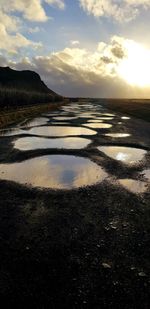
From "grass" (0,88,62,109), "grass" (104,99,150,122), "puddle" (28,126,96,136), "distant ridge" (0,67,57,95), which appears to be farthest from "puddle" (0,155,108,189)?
"distant ridge" (0,67,57,95)

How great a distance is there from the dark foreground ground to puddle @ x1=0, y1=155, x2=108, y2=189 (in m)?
0.74

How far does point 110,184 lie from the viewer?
9141 millimetres

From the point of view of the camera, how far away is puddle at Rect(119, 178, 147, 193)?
8727mm

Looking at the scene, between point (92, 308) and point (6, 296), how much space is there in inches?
47.4

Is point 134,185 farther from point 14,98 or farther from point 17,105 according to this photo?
point 17,105

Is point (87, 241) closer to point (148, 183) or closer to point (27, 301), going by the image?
point (27, 301)

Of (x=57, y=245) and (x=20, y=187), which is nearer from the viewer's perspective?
(x=57, y=245)

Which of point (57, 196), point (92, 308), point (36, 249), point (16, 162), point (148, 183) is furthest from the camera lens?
point (16, 162)

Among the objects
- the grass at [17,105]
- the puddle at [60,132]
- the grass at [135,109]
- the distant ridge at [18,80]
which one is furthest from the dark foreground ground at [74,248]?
the distant ridge at [18,80]

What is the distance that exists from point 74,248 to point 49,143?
11.2 metres

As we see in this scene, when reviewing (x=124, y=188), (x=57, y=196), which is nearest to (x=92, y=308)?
(x=57, y=196)

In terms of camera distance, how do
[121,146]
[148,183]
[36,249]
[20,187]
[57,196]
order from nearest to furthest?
[36,249]
[57,196]
[20,187]
[148,183]
[121,146]

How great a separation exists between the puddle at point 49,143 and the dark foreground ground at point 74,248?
258 inches

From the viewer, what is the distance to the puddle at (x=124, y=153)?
12.8 m
